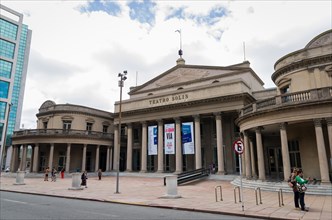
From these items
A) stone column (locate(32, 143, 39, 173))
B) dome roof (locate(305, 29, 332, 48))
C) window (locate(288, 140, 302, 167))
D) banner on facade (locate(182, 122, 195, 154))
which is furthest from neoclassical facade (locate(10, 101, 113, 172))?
dome roof (locate(305, 29, 332, 48))

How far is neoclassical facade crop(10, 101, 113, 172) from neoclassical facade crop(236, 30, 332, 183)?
84.5 feet

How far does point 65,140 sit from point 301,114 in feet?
105

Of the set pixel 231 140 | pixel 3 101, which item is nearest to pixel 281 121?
pixel 231 140

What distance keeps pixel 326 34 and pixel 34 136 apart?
38.6 m

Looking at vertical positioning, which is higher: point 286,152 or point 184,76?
point 184,76

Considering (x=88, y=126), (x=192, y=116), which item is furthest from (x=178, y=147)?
(x=88, y=126)

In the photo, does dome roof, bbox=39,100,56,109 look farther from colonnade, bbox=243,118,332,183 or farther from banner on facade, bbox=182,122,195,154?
colonnade, bbox=243,118,332,183

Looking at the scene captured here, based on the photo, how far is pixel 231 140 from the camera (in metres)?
32.9

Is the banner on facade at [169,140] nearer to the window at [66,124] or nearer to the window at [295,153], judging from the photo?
the window at [295,153]

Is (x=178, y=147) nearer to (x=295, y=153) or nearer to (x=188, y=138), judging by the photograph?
(x=188, y=138)

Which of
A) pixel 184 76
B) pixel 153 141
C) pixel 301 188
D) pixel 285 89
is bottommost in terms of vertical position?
pixel 301 188

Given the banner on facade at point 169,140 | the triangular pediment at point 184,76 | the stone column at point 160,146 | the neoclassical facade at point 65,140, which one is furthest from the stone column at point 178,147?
the neoclassical facade at point 65,140

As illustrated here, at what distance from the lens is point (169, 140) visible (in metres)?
32.9

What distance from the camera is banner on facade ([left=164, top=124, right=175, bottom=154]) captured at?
107ft
